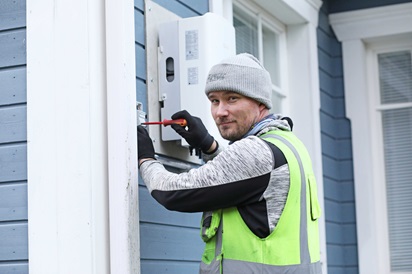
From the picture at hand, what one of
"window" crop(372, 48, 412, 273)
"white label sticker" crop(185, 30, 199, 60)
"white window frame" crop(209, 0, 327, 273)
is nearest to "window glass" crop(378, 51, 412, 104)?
"window" crop(372, 48, 412, 273)

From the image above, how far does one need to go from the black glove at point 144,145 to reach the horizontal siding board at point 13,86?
1.41 ft

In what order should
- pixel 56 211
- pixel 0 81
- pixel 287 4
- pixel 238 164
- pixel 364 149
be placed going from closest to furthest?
pixel 238 164, pixel 56 211, pixel 0 81, pixel 287 4, pixel 364 149

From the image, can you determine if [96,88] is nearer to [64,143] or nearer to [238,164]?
[64,143]

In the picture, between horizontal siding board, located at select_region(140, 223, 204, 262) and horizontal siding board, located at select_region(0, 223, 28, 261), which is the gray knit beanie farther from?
horizontal siding board, located at select_region(0, 223, 28, 261)

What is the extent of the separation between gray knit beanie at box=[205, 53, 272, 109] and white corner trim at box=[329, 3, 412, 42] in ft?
10.00

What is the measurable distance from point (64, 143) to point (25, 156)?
0.19 meters

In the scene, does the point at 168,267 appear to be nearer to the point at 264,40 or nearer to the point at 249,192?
the point at 249,192

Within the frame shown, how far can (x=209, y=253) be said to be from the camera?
333cm

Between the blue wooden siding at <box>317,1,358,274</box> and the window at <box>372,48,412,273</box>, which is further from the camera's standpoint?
the window at <box>372,48,412,273</box>

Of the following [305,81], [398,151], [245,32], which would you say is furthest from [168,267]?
[398,151]

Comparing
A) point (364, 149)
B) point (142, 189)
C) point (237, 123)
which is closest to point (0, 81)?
point (142, 189)

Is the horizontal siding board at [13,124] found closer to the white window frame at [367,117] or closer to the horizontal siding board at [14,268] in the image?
the horizontal siding board at [14,268]

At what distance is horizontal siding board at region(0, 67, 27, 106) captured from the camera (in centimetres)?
360

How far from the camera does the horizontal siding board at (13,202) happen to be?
3531mm
